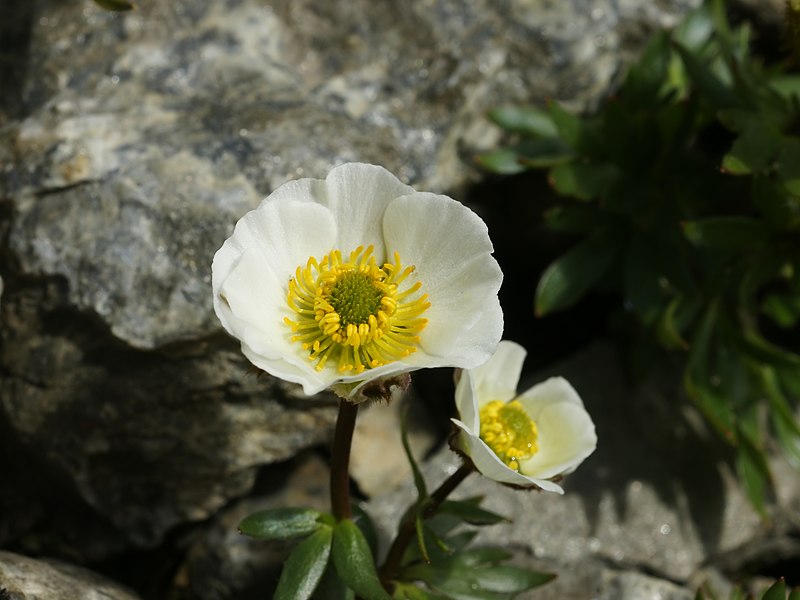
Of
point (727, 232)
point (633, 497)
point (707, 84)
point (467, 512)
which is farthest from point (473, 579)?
point (707, 84)

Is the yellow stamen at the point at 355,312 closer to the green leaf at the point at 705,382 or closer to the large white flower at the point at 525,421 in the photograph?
the large white flower at the point at 525,421

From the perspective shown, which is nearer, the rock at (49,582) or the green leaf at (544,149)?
the rock at (49,582)

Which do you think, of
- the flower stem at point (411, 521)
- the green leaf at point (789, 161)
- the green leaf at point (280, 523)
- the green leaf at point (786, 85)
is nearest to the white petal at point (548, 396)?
the flower stem at point (411, 521)

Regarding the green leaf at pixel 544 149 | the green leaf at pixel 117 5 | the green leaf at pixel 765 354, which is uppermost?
the green leaf at pixel 117 5

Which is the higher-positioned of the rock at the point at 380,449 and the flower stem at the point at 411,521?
the flower stem at the point at 411,521

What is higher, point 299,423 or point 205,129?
point 205,129

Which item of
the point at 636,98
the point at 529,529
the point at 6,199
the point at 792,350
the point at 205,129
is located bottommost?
the point at 529,529

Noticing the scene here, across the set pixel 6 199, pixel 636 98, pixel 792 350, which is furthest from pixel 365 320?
pixel 792 350

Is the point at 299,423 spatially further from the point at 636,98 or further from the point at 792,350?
the point at 792,350
